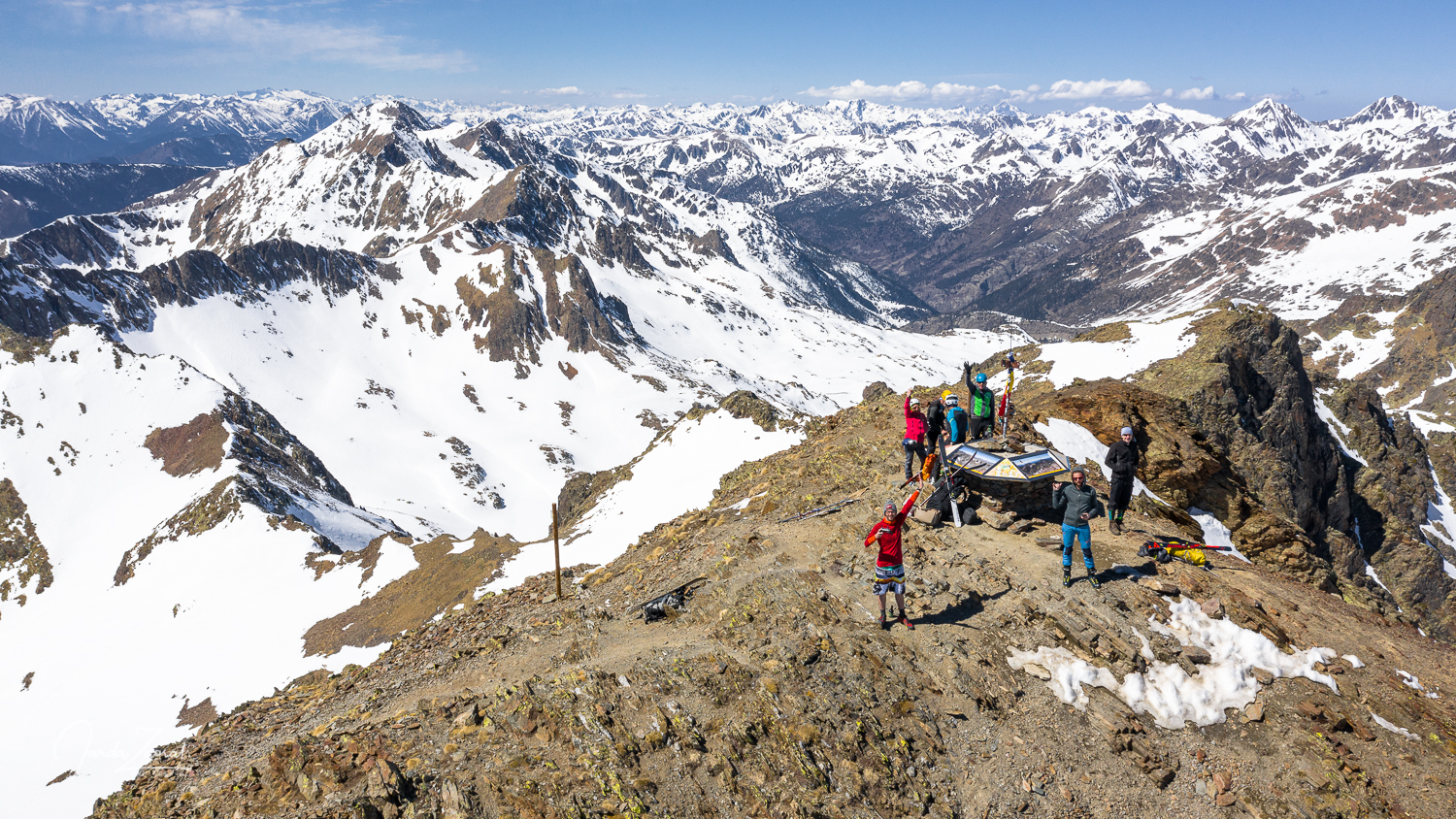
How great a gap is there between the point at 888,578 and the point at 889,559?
0.55 metres

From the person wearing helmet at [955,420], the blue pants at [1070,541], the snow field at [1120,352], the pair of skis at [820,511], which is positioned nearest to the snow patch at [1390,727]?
the blue pants at [1070,541]

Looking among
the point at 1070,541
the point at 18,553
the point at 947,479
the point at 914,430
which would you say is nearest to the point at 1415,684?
the point at 1070,541

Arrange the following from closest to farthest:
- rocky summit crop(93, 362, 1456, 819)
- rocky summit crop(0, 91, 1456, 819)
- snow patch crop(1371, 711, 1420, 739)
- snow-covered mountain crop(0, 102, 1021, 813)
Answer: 1. rocky summit crop(93, 362, 1456, 819)
2. rocky summit crop(0, 91, 1456, 819)
3. snow patch crop(1371, 711, 1420, 739)
4. snow-covered mountain crop(0, 102, 1021, 813)

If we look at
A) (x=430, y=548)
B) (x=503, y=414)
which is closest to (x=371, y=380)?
(x=503, y=414)

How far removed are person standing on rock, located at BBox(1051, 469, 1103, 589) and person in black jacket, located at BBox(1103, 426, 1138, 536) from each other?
298cm

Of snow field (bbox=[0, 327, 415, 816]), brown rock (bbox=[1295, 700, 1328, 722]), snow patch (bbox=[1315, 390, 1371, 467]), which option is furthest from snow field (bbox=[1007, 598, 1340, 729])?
snow patch (bbox=[1315, 390, 1371, 467])

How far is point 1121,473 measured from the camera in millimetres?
19734

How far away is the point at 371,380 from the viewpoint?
179m

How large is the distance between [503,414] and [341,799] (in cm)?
17160

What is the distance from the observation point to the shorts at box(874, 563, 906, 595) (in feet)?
51.9

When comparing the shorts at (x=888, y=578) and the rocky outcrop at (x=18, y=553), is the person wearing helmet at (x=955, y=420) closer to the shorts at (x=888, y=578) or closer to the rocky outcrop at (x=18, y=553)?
the shorts at (x=888, y=578)

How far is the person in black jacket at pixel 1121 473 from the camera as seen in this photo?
19.6 meters

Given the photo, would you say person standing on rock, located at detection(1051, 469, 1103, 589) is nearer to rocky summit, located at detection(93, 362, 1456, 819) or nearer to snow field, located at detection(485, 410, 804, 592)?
rocky summit, located at detection(93, 362, 1456, 819)

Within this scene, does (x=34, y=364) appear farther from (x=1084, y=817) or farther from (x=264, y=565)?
(x=1084, y=817)
